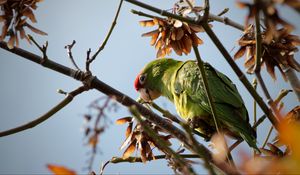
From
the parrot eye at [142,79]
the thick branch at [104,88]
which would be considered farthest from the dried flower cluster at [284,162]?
the parrot eye at [142,79]

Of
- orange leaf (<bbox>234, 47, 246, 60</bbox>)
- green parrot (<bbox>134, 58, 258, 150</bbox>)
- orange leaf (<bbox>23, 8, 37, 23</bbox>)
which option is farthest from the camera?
green parrot (<bbox>134, 58, 258, 150</bbox>)

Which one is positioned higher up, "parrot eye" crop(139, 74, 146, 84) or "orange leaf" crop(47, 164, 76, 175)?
"parrot eye" crop(139, 74, 146, 84)

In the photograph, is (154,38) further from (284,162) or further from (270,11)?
(284,162)

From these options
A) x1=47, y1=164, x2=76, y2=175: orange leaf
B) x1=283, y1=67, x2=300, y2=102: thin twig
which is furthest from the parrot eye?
x1=47, y1=164, x2=76, y2=175: orange leaf

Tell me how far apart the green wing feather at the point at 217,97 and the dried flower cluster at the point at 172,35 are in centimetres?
107

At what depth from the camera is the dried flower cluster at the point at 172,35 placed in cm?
215

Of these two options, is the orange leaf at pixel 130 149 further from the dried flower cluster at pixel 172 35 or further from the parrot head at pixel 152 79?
the parrot head at pixel 152 79

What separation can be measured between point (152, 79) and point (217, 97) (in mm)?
1243

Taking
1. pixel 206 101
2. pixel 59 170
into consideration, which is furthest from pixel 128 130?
pixel 59 170

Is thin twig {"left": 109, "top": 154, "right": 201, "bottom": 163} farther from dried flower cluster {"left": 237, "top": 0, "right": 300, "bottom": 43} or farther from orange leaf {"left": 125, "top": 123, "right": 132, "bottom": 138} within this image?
dried flower cluster {"left": 237, "top": 0, "right": 300, "bottom": 43}

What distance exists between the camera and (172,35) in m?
2.17

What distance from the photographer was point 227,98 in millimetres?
3402

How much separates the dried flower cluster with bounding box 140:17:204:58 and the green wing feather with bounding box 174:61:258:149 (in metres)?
1.07

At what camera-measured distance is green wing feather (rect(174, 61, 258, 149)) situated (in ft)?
10.5
